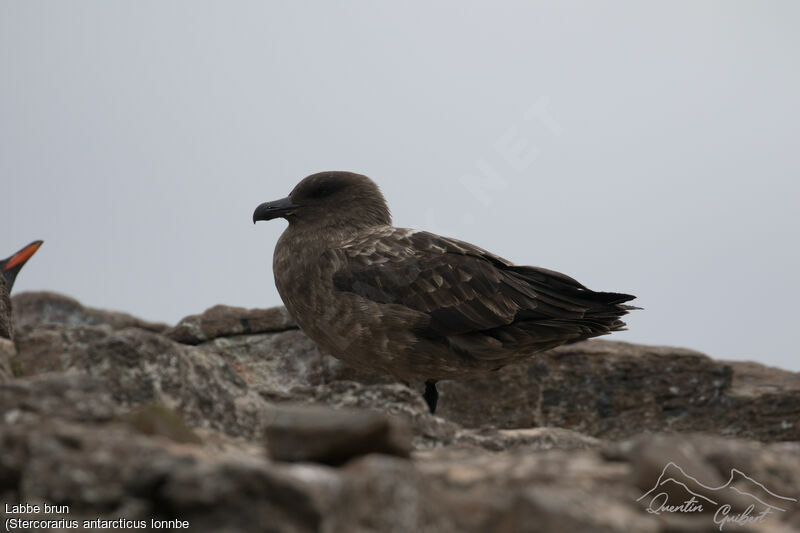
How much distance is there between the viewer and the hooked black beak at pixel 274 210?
23.8 ft

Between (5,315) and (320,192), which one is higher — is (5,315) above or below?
below

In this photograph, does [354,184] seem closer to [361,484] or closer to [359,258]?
[359,258]

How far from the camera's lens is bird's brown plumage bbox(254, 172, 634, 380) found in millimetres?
6336

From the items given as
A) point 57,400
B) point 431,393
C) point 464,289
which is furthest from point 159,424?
point 431,393

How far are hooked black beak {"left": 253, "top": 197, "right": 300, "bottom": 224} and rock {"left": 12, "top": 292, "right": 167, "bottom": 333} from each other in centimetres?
455

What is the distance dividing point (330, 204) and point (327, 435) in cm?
468

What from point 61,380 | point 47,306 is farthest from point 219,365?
point 47,306

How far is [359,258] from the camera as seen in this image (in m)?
6.59

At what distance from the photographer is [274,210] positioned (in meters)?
7.25

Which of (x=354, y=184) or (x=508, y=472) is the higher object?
(x=354, y=184)

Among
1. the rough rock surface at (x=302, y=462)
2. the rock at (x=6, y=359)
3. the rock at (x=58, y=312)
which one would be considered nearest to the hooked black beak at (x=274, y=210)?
the rough rock surface at (x=302, y=462)

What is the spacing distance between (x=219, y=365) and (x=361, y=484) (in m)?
1.82

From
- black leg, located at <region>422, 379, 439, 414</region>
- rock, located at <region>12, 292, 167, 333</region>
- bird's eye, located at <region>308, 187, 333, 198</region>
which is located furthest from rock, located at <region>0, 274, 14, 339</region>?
rock, located at <region>12, 292, 167, 333</region>

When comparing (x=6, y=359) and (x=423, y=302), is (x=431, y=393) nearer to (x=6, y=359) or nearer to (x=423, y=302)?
(x=423, y=302)
